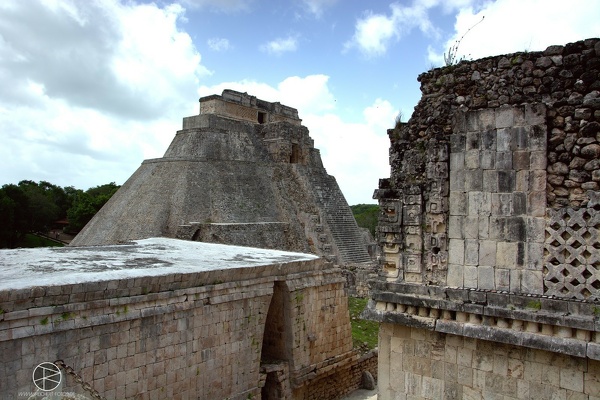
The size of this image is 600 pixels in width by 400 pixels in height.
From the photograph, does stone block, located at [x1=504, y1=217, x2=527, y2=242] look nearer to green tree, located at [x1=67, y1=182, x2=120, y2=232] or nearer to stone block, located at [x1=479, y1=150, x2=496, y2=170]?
stone block, located at [x1=479, y1=150, x2=496, y2=170]

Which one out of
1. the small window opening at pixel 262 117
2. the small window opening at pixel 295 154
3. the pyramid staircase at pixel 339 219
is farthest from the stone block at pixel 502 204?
the small window opening at pixel 262 117

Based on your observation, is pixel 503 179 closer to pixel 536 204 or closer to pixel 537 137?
pixel 536 204

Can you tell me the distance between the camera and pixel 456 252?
500 cm

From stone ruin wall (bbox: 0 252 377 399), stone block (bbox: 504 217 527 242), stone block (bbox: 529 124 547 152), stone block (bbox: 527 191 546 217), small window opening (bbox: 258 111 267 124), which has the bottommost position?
stone ruin wall (bbox: 0 252 377 399)

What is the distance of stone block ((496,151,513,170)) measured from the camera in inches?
189

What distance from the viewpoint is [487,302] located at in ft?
15.4

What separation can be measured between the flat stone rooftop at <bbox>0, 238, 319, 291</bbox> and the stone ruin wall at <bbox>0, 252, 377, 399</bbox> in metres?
0.24

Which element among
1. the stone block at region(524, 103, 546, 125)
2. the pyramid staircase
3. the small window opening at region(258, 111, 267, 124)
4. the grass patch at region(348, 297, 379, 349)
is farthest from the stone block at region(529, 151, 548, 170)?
the small window opening at region(258, 111, 267, 124)

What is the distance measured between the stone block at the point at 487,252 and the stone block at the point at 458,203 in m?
0.34

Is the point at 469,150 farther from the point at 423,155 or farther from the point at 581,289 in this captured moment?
the point at 581,289

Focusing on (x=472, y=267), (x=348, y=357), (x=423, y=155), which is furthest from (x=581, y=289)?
(x=348, y=357)

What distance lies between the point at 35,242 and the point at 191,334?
96.7 feet

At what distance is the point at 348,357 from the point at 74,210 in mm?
28867

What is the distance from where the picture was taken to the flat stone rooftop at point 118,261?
734 centimetres
